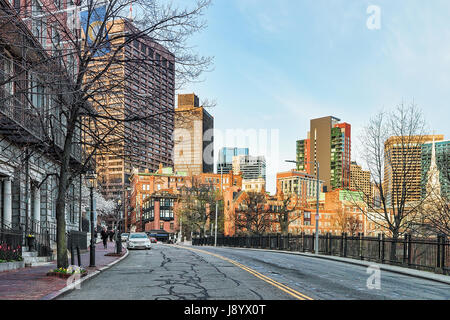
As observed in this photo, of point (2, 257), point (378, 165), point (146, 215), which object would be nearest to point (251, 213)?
point (378, 165)

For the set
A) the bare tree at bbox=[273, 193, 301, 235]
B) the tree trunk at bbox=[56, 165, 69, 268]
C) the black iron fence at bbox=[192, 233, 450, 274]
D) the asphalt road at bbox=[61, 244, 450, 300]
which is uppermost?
the tree trunk at bbox=[56, 165, 69, 268]

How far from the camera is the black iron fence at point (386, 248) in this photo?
21125mm

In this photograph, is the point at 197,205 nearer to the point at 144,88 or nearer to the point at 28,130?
the point at 28,130

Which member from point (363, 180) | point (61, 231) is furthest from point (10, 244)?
point (363, 180)

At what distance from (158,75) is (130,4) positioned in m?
2.59

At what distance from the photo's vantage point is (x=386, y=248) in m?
27.1

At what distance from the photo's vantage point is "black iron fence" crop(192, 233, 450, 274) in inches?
832

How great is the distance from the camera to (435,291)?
1452 centimetres

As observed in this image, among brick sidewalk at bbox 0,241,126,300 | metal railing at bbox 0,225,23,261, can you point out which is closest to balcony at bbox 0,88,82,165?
metal railing at bbox 0,225,23,261

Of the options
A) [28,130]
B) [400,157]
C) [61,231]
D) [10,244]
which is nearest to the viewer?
[61,231]

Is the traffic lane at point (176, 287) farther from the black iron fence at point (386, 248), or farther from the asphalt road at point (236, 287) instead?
the black iron fence at point (386, 248)

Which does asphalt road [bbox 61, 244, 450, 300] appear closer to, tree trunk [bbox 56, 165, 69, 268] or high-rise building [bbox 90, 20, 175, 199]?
Result: tree trunk [bbox 56, 165, 69, 268]

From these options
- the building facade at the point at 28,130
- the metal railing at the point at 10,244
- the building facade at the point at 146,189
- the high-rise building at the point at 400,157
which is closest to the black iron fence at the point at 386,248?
the high-rise building at the point at 400,157
